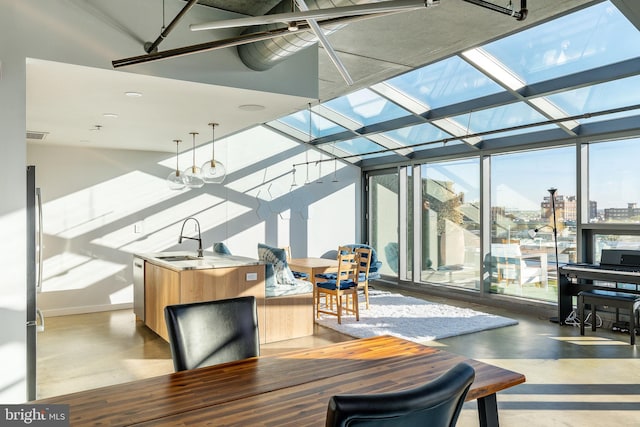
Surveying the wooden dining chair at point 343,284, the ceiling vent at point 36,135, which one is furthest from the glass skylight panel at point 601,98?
the ceiling vent at point 36,135

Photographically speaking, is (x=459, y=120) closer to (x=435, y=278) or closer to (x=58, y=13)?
(x=435, y=278)

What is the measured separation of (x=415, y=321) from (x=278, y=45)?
4.12 metres

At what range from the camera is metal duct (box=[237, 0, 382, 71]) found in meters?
2.46

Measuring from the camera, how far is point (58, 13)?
3.04 m

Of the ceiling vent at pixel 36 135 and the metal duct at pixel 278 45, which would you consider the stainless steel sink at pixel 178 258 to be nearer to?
the ceiling vent at pixel 36 135

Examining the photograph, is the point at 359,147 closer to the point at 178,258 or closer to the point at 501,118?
the point at 501,118

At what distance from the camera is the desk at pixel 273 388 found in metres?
1.48

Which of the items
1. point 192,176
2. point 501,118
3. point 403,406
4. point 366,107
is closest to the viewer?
point 403,406

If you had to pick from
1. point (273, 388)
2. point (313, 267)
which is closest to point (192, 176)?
point (313, 267)

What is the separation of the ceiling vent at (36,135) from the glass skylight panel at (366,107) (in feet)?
13.0

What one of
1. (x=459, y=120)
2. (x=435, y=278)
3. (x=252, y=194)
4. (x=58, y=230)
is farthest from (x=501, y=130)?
(x=58, y=230)

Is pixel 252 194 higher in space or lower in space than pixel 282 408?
higher

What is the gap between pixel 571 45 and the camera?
182 inches

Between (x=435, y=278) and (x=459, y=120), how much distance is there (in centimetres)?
300
